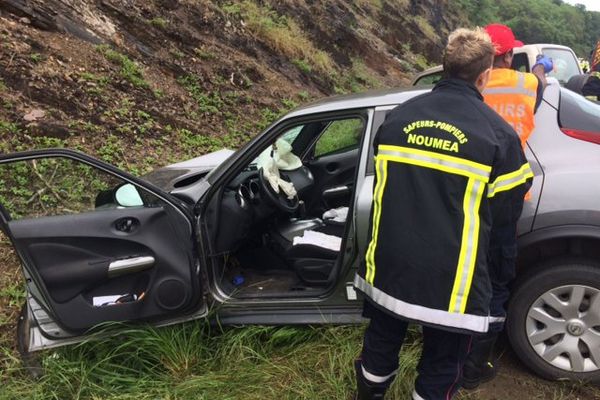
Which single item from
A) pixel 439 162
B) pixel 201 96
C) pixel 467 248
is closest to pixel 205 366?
pixel 467 248

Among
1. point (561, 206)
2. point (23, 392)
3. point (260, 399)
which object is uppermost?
point (561, 206)

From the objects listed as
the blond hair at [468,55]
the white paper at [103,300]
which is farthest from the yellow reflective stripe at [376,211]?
the white paper at [103,300]

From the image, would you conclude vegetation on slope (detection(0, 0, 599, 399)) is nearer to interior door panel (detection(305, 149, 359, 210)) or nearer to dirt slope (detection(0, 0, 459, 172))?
dirt slope (detection(0, 0, 459, 172))

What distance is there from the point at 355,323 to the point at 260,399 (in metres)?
0.65

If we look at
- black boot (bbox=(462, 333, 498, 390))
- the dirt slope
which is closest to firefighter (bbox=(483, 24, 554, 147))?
black boot (bbox=(462, 333, 498, 390))

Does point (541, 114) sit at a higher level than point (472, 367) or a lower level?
higher

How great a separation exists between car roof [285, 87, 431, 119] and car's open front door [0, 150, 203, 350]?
0.92 m

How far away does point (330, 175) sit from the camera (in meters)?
3.97

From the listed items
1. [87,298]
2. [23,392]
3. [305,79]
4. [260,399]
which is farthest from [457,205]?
[305,79]

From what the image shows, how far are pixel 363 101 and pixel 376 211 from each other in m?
1.05

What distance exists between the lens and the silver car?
243 cm

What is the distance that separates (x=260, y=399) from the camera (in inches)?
102

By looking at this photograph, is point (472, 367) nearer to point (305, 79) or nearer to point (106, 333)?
point (106, 333)

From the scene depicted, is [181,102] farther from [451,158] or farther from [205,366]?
[451,158]
